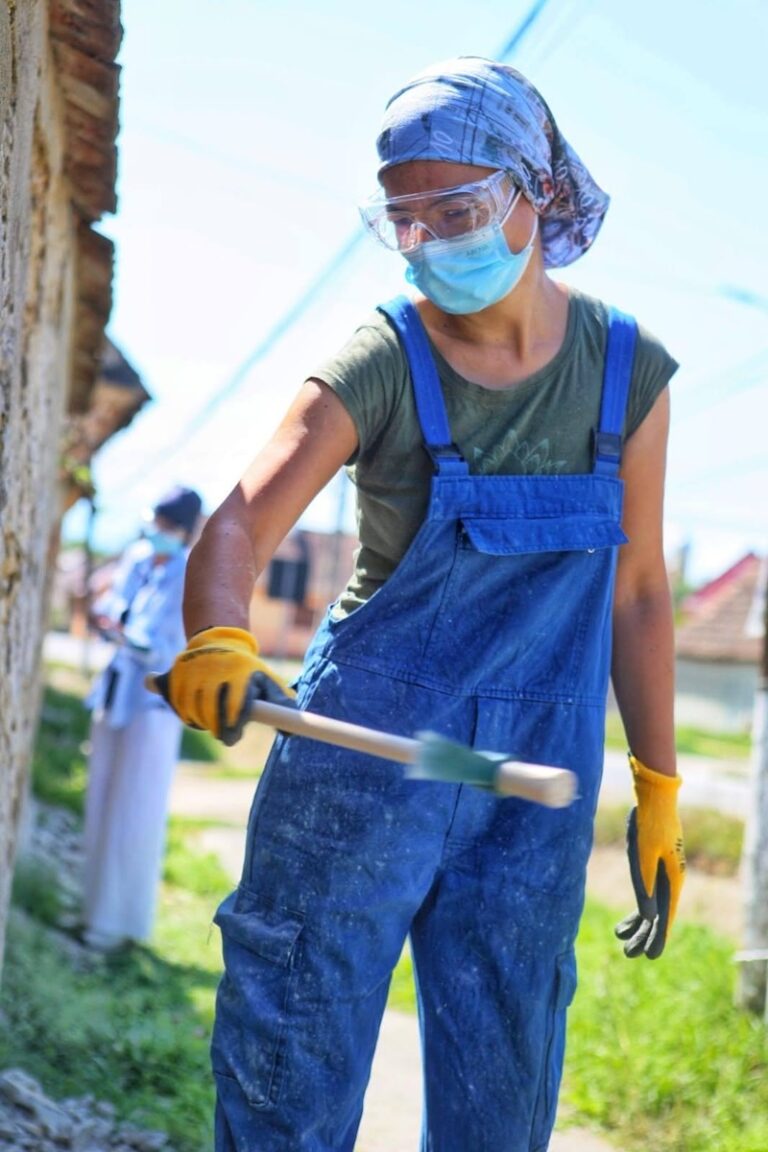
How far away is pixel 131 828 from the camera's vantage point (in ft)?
21.2

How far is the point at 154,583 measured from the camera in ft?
21.6

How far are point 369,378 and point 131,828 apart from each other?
4509 millimetres

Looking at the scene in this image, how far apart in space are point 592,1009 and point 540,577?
3257mm

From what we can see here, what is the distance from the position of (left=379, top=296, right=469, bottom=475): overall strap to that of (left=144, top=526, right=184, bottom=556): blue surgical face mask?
431 centimetres

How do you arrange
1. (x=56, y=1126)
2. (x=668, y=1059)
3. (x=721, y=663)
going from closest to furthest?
(x=56, y=1126) < (x=668, y=1059) < (x=721, y=663)

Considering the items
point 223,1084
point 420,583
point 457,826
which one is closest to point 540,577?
point 420,583

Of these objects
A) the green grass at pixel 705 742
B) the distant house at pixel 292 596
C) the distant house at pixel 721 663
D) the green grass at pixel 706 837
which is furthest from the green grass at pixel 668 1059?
the distant house at pixel 292 596

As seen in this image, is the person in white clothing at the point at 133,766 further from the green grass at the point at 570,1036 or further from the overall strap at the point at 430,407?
the overall strap at the point at 430,407

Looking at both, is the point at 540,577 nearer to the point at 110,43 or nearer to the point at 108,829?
the point at 110,43

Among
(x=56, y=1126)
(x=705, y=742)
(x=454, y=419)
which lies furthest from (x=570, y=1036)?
(x=705, y=742)

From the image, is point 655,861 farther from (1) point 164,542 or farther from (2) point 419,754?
(1) point 164,542

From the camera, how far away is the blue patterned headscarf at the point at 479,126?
2.38 m

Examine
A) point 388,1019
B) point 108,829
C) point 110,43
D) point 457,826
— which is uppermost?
point 110,43

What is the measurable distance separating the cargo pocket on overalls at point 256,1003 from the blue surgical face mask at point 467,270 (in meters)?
1.05
